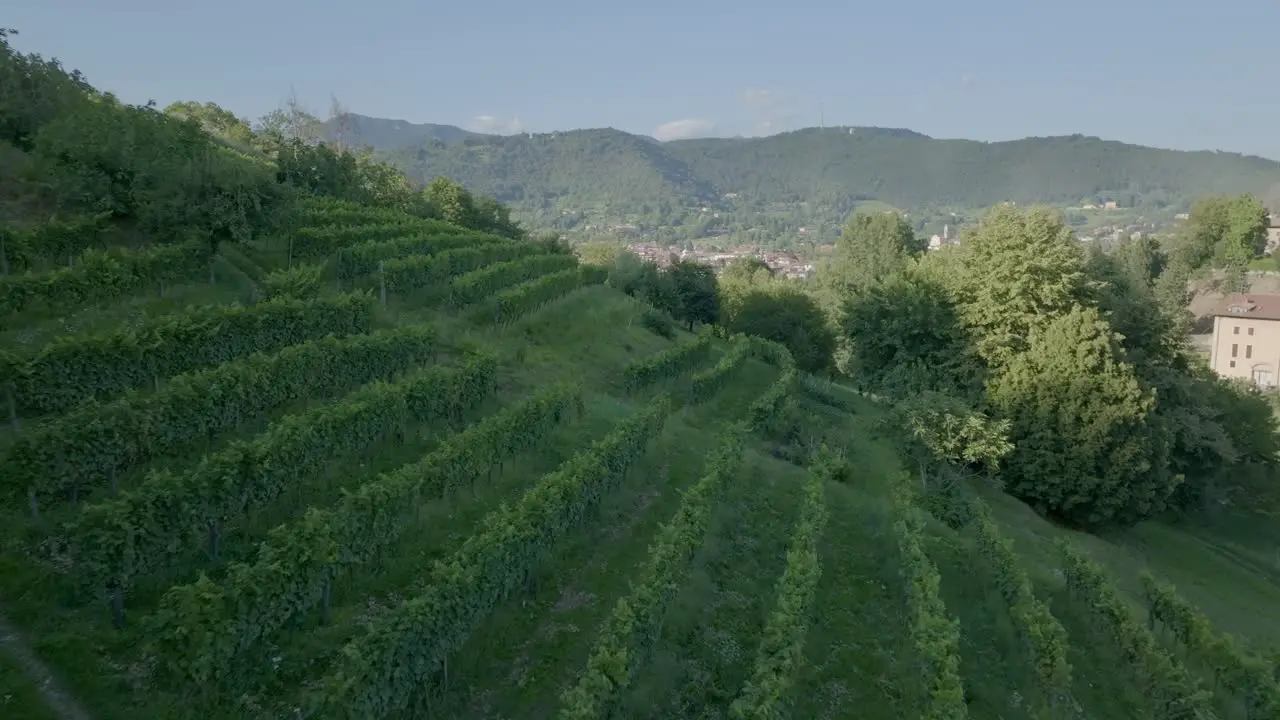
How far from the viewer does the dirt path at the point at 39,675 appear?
12.5 meters

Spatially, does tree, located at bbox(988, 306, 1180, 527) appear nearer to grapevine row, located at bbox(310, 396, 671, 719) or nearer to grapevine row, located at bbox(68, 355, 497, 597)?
grapevine row, located at bbox(310, 396, 671, 719)

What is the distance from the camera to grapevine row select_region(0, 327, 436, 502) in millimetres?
16562

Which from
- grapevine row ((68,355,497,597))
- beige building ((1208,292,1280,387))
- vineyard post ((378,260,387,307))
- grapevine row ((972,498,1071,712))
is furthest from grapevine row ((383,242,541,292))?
beige building ((1208,292,1280,387))

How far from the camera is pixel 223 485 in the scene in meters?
16.8

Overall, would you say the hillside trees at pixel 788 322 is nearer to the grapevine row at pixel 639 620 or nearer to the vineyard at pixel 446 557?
the vineyard at pixel 446 557

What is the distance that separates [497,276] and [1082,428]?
2750cm

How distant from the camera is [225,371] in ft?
70.1

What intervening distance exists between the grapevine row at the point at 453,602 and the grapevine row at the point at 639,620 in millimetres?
2237

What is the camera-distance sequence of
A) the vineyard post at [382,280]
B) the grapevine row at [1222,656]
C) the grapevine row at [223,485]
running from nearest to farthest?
1. the grapevine row at [223,485]
2. the grapevine row at [1222,656]
3. the vineyard post at [382,280]

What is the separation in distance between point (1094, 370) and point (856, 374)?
43.6ft

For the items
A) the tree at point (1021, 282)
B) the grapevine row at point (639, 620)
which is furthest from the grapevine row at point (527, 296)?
the tree at point (1021, 282)

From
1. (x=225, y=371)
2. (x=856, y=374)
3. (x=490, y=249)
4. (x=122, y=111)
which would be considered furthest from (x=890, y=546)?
(x=122, y=111)

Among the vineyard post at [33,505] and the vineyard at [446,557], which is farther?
the vineyard post at [33,505]

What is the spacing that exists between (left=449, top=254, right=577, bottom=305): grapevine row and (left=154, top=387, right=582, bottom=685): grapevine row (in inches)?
696
